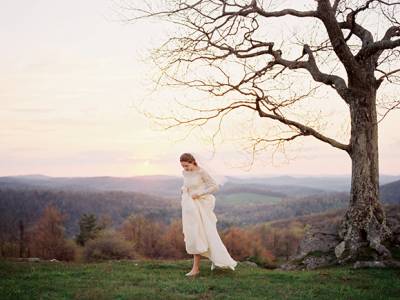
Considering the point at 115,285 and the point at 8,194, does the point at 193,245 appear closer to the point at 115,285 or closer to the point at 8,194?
the point at 115,285

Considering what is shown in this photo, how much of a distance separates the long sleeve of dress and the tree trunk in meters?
5.76

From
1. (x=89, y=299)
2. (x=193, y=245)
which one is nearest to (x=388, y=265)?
(x=193, y=245)

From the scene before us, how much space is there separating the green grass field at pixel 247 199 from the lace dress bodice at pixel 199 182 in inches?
6383

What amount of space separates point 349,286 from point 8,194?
12098 centimetres

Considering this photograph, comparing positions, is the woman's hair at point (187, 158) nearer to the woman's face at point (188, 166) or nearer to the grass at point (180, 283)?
the woman's face at point (188, 166)

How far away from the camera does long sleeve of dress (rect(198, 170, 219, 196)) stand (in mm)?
11500

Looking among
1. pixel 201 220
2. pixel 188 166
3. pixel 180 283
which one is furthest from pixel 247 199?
pixel 180 283

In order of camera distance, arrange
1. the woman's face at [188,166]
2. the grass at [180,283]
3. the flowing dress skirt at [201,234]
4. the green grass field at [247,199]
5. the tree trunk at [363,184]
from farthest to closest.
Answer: the green grass field at [247,199]
the tree trunk at [363,184]
the woman's face at [188,166]
the flowing dress skirt at [201,234]
the grass at [180,283]

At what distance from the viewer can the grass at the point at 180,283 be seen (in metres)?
9.13

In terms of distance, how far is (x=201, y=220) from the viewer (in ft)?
38.1

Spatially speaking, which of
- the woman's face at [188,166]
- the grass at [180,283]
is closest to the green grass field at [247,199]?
the grass at [180,283]

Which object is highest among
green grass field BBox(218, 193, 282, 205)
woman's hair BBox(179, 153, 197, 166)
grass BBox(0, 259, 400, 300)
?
woman's hair BBox(179, 153, 197, 166)

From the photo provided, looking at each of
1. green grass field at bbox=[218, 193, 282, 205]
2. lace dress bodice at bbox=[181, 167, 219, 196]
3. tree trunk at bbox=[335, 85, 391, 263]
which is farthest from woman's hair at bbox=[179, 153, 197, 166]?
green grass field at bbox=[218, 193, 282, 205]

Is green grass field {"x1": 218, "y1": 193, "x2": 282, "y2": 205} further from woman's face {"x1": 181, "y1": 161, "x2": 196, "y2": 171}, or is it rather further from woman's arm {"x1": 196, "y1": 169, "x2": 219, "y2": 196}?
woman's face {"x1": 181, "y1": 161, "x2": 196, "y2": 171}
